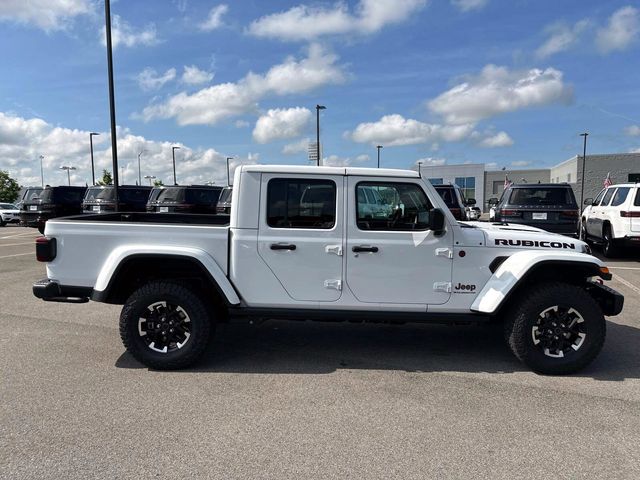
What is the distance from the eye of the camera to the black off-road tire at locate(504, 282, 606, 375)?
167 inches

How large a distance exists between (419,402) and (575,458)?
1115 millimetres

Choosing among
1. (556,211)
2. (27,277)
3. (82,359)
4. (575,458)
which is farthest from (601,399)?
(27,277)

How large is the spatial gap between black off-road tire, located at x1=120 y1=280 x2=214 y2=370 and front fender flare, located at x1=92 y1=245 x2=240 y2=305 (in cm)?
27

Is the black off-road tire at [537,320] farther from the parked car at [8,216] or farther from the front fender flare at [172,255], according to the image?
the parked car at [8,216]

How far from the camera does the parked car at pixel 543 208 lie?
1091 centimetres

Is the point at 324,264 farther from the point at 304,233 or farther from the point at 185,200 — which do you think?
the point at 185,200

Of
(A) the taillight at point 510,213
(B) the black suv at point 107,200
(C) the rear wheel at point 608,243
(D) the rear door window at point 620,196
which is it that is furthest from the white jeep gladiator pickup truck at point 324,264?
(B) the black suv at point 107,200

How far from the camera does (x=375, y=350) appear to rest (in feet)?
16.3

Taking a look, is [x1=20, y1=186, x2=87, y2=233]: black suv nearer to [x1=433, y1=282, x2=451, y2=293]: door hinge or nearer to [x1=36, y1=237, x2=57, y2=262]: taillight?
[x1=36, y1=237, x2=57, y2=262]: taillight

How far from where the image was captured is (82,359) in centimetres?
470

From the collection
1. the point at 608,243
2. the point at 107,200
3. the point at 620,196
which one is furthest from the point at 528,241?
the point at 107,200

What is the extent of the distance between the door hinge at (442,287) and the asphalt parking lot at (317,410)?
0.74 meters

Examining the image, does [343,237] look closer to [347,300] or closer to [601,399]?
[347,300]

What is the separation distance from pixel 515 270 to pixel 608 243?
29.3ft
